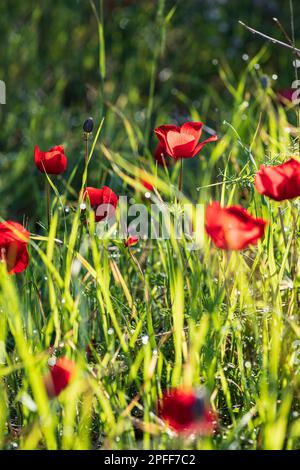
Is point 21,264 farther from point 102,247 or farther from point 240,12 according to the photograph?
point 240,12

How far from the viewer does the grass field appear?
0.88 m

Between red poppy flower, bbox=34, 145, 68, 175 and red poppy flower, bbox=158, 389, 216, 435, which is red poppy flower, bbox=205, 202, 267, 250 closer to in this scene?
red poppy flower, bbox=158, 389, 216, 435

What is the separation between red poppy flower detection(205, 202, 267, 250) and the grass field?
91 millimetres

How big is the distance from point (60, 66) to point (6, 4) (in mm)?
514

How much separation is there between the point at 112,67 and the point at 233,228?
7.11ft

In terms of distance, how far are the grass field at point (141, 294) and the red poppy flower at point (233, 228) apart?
9cm

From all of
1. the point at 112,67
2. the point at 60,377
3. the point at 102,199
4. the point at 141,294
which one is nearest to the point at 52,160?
the point at 102,199

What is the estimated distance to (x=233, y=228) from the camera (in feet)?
2.79

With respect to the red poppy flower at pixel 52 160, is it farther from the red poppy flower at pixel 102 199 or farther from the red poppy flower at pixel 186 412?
the red poppy flower at pixel 186 412

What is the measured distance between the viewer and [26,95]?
263 cm

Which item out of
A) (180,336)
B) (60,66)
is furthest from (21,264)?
(60,66)

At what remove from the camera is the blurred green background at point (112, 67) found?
2285 millimetres

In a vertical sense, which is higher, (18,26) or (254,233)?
(18,26)
